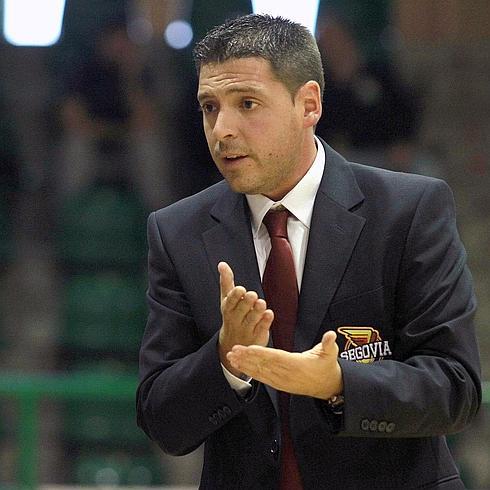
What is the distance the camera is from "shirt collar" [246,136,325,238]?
2682 millimetres

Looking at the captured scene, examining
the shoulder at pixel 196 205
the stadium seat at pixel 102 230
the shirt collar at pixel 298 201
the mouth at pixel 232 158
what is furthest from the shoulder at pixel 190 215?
the stadium seat at pixel 102 230

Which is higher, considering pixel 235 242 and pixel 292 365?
pixel 235 242

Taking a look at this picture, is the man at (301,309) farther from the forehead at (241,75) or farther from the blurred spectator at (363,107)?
the blurred spectator at (363,107)

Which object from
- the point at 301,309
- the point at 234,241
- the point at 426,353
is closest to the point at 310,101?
the point at 234,241

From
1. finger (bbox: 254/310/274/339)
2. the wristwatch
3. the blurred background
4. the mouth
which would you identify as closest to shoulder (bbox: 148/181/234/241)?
the mouth

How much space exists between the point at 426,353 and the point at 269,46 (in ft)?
2.42

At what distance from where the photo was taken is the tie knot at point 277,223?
265cm

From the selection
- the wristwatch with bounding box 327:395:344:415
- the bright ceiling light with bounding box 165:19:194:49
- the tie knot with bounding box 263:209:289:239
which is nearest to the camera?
the wristwatch with bounding box 327:395:344:415

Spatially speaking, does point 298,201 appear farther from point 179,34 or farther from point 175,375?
point 179,34

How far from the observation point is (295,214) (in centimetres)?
268

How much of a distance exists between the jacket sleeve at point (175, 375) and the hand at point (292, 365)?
175 mm

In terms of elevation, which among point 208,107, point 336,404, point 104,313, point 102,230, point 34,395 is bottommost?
point 34,395

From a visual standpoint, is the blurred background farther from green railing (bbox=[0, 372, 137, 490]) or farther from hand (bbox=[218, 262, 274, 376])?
hand (bbox=[218, 262, 274, 376])

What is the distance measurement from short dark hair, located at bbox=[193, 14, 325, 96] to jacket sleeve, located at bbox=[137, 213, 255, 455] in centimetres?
47
